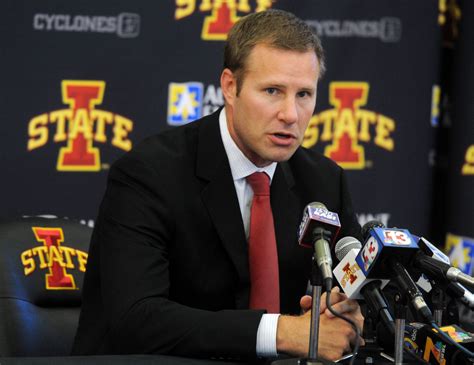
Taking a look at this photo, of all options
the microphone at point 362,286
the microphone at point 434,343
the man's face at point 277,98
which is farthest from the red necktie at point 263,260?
the microphone at point 362,286

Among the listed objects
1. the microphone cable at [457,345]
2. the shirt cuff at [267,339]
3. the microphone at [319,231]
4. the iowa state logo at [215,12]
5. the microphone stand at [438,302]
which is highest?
the iowa state logo at [215,12]

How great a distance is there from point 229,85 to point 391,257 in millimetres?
974

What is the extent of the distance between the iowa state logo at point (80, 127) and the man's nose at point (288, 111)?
154cm

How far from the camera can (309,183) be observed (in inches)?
103

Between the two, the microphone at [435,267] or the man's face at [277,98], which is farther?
the man's face at [277,98]

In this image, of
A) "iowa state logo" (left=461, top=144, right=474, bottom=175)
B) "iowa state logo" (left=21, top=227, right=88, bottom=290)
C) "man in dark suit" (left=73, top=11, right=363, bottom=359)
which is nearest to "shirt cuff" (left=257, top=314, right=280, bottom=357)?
"man in dark suit" (left=73, top=11, right=363, bottom=359)

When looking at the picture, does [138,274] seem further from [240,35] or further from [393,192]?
[393,192]

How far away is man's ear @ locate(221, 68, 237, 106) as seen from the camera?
2.46 metres

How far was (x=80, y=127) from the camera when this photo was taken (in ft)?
12.1

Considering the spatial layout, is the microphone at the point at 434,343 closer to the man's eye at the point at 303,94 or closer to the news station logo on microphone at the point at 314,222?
the news station logo on microphone at the point at 314,222

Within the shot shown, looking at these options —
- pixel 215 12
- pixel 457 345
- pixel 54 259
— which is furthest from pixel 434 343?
pixel 215 12

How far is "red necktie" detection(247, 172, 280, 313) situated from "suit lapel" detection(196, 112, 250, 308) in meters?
0.03

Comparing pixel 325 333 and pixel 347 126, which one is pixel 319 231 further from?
pixel 347 126

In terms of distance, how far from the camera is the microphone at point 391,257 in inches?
63.3
